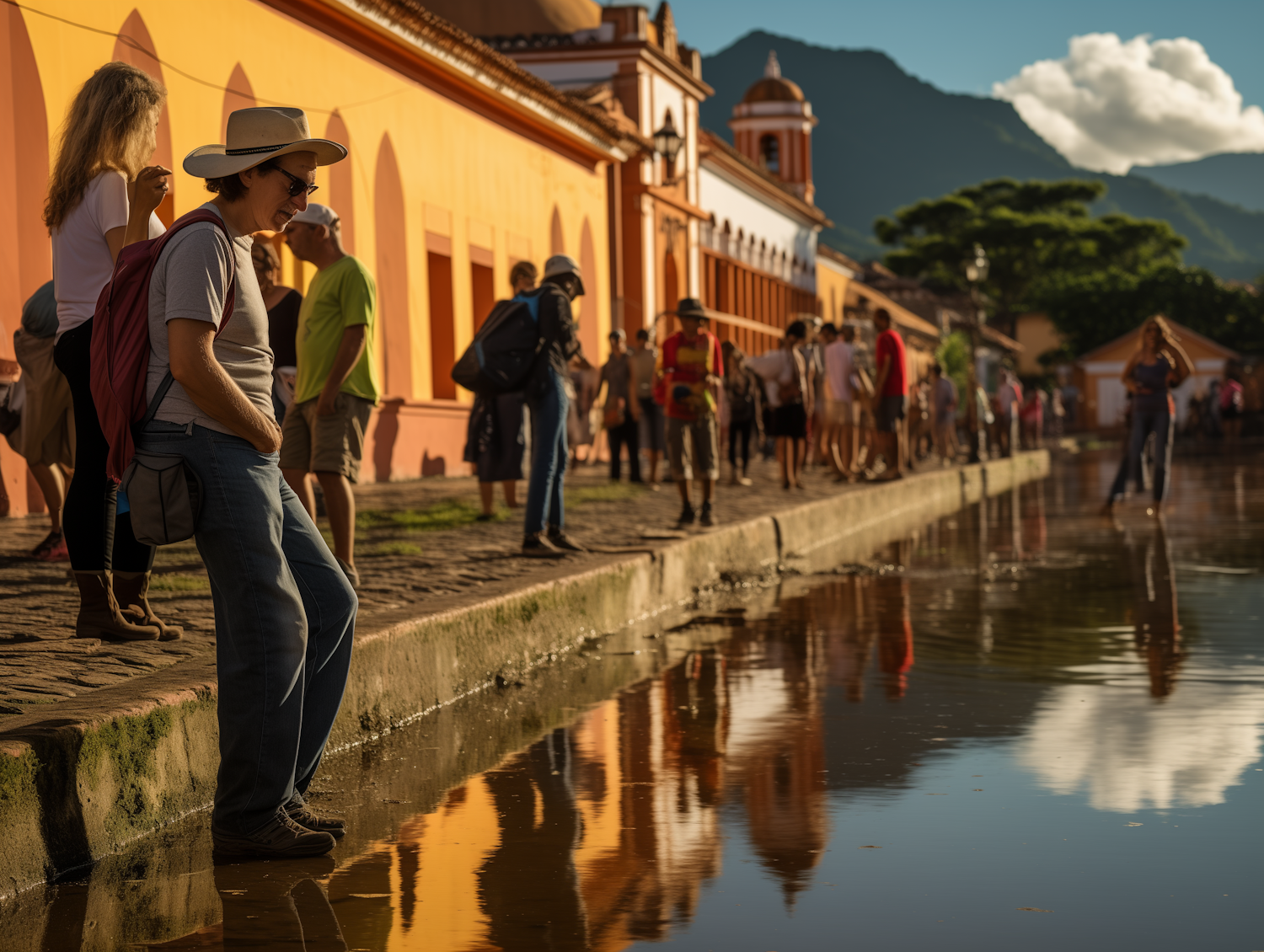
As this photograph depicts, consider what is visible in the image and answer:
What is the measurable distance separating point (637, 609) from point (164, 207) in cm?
805

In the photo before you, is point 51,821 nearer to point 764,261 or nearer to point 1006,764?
point 1006,764

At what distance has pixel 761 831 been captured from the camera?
4.68 metres

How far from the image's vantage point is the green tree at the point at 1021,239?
350 ft

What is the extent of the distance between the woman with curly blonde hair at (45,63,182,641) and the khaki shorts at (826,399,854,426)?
46.4ft

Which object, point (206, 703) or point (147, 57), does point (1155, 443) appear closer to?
point (147, 57)

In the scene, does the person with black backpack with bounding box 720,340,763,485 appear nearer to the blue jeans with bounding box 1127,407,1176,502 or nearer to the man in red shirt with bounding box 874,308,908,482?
the man in red shirt with bounding box 874,308,908,482

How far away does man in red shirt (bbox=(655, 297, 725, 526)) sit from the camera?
487 inches

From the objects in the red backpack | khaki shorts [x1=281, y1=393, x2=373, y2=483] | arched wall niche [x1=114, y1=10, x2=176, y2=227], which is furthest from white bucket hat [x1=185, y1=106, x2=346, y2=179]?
arched wall niche [x1=114, y1=10, x2=176, y2=227]

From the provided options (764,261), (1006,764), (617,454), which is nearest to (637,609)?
(1006,764)

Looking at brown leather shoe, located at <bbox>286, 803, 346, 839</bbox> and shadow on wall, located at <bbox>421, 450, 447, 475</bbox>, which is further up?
shadow on wall, located at <bbox>421, 450, 447, 475</bbox>

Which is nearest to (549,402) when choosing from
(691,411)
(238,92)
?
(691,411)

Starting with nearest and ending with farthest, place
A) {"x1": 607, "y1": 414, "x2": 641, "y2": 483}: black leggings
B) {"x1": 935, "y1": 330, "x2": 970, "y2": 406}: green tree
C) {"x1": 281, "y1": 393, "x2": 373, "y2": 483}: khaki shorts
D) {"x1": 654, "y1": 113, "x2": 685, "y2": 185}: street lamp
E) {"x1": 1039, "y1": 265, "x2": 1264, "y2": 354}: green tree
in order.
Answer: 1. {"x1": 281, "y1": 393, "x2": 373, "y2": 483}: khaki shorts
2. {"x1": 607, "y1": 414, "x2": 641, "y2": 483}: black leggings
3. {"x1": 654, "y1": 113, "x2": 685, "y2": 185}: street lamp
4. {"x1": 935, "y1": 330, "x2": 970, "y2": 406}: green tree
5. {"x1": 1039, "y1": 265, "x2": 1264, "y2": 354}: green tree

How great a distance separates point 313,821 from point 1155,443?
13494mm

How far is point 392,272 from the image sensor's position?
21.2m
